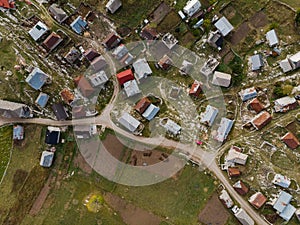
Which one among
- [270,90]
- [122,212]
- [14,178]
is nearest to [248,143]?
[270,90]

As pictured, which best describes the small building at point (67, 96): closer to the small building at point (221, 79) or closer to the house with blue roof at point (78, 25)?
the house with blue roof at point (78, 25)

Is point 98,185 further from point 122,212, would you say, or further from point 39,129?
point 39,129

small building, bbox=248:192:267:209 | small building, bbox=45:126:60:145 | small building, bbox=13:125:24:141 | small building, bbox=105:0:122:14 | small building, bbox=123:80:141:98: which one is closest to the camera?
small building, bbox=248:192:267:209

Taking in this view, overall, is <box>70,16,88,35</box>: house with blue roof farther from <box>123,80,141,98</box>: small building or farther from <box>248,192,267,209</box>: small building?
<box>248,192,267,209</box>: small building

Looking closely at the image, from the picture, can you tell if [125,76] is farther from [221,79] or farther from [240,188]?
[240,188]

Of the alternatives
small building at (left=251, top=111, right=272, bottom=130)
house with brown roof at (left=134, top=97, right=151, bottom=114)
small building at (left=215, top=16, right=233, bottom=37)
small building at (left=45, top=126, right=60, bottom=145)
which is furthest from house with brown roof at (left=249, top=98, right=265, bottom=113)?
small building at (left=45, top=126, right=60, bottom=145)

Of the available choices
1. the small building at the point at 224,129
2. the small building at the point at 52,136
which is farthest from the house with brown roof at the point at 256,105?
the small building at the point at 52,136

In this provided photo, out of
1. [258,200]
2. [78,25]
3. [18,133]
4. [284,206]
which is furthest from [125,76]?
[284,206]
